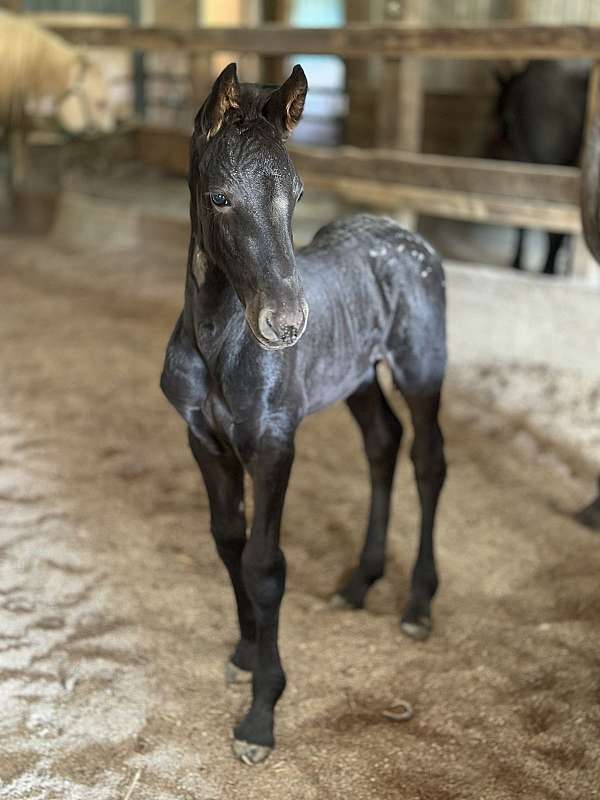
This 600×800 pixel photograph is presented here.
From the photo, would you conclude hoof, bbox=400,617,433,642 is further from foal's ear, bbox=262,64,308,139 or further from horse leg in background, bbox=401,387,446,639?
foal's ear, bbox=262,64,308,139

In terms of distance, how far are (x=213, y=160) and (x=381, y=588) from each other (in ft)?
6.03

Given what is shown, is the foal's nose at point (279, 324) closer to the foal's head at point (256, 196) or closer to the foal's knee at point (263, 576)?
the foal's head at point (256, 196)

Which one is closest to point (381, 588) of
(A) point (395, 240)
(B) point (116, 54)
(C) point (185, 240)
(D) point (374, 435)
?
(D) point (374, 435)

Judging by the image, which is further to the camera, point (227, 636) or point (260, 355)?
point (227, 636)

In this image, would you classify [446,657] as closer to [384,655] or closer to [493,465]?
[384,655]

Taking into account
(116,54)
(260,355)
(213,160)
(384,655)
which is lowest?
(384,655)

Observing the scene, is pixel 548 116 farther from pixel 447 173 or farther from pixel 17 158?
A: pixel 17 158

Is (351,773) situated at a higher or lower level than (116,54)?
lower

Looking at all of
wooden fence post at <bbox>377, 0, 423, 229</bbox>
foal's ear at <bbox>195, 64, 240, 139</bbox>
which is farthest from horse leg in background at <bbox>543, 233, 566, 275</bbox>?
foal's ear at <bbox>195, 64, 240, 139</bbox>

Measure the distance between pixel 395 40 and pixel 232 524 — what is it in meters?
3.81

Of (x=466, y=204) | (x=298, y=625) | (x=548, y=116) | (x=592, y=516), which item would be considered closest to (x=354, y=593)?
(x=298, y=625)

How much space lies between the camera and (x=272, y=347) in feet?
5.84

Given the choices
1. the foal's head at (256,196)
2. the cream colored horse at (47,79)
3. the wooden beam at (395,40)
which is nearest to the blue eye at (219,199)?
the foal's head at (256,196)

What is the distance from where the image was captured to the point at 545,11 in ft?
25.3
